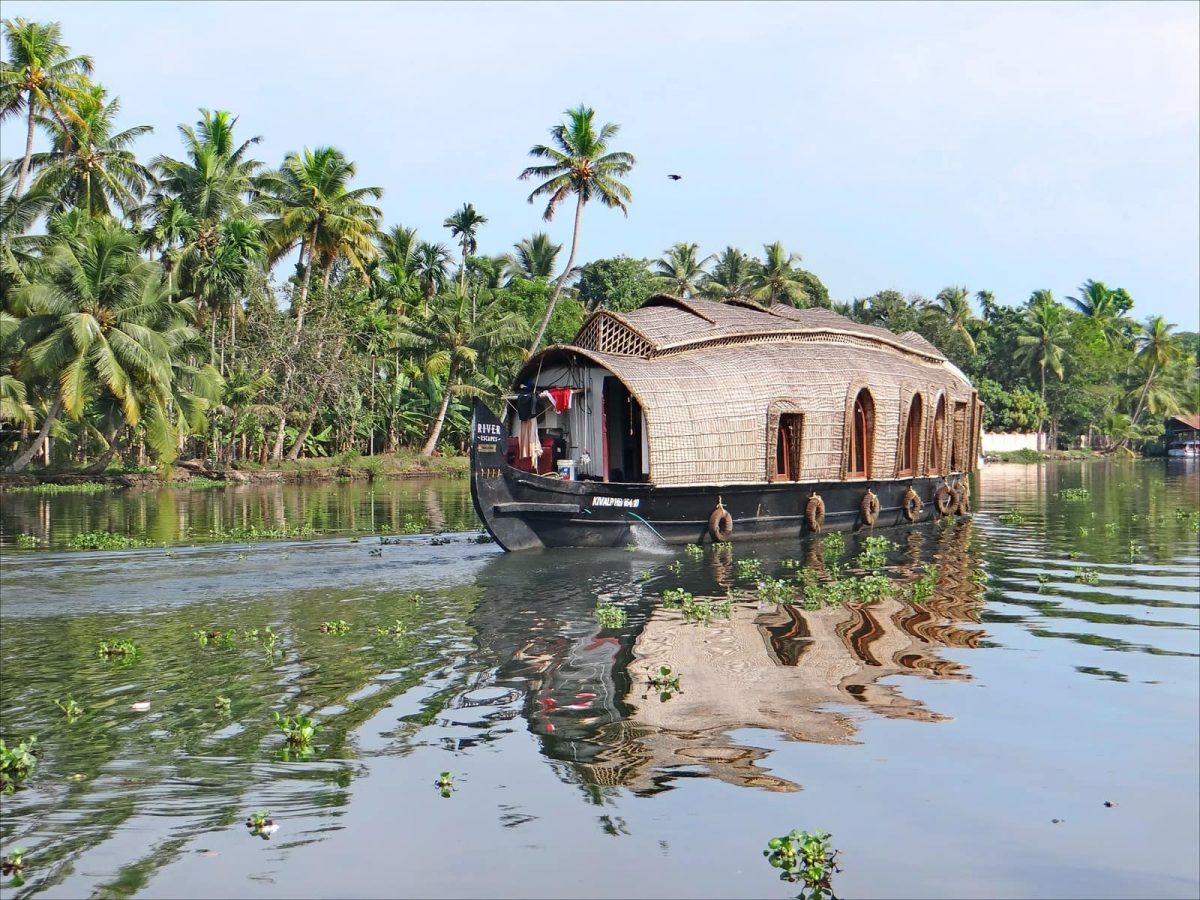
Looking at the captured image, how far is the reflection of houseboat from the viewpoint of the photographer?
16.1m

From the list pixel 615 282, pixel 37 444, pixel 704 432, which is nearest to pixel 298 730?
pixel 704 432

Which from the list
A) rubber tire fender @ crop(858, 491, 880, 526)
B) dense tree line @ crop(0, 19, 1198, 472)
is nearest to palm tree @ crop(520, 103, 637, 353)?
dense tree line @ crop(0, 19, 1198, 472)

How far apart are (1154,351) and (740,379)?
60329 millimetres

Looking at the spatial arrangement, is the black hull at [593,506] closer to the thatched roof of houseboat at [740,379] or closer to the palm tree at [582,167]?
the thatched roof of houseboat at [740,379]

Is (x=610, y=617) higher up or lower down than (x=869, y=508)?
lower down

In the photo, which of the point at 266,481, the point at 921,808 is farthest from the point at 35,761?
the point at 266,481

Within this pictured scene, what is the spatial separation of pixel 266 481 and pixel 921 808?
3327 centimetres

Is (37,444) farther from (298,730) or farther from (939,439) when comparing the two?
(298,730)

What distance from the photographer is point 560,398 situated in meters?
17.9

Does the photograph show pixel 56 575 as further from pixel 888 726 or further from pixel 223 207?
pixel 223 207

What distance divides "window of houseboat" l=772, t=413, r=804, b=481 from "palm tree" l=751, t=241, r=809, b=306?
3765cm

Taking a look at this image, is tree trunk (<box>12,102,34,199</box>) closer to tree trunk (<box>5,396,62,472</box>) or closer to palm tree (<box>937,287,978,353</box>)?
tree trunk (<box>5,396,62,472</box>)

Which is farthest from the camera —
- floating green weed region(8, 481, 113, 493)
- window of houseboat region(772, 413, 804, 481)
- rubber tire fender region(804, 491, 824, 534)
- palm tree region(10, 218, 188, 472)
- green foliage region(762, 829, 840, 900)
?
floating green weed region(8, 481, 113, 493)

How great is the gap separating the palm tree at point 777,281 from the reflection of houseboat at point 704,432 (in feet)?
112
